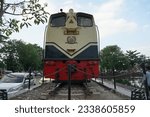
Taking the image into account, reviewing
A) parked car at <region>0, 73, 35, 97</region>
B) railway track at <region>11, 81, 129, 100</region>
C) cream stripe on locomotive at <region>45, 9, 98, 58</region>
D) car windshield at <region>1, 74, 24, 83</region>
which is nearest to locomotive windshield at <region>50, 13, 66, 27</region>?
cream stripe on locomotive at <region>45, 9, 98, 58</region>

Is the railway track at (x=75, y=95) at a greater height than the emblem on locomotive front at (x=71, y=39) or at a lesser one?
lesser

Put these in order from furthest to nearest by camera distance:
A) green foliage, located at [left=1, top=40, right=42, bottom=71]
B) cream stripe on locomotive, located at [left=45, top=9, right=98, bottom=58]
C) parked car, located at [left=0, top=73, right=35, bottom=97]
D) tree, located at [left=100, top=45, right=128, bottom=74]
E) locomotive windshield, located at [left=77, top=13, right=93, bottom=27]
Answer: tree, located at [left=100, top=45, right=128, bottom=74], green foliage, located at [left=1, top=40, right=42, bottom=71], locomotive windshield, located at [left=77, top=13, right=93, bottom=27], cream stripe on locomotive, located at [left=45, top=9, right=98, bottom=58], parked car, located at [left=0, top=73, right=35, bottom=97]

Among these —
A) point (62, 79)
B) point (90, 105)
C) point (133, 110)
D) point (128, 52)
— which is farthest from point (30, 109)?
point (128, 52)

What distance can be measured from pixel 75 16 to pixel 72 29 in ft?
2.32

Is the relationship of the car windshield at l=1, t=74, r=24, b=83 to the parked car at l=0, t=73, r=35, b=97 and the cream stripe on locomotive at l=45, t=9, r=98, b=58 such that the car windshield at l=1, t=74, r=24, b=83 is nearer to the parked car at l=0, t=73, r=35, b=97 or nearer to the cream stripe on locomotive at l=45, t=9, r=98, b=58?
the parked car at l=0, t=73, r=35, b=97

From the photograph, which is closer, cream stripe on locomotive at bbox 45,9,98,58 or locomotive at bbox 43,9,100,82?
locomotive at bbox 43,9,100,82

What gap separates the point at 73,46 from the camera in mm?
17109

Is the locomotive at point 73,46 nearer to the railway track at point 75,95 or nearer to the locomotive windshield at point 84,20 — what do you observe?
the locomotive windshield at point 84,20

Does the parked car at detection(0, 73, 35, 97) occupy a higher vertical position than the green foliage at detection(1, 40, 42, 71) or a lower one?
lower

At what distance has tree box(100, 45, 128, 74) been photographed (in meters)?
102

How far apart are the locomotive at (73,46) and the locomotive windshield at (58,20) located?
0.06 m

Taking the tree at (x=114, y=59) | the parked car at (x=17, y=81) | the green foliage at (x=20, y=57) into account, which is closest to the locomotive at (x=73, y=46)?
the parked car at (x=17, y=81)

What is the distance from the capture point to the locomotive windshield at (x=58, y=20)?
17500 millimetres

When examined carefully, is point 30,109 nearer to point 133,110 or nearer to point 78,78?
point 133,110
